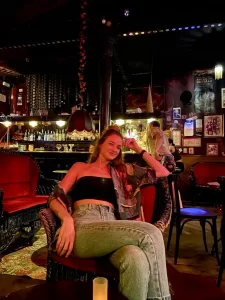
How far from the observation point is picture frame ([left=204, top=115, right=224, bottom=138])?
7.45 metres

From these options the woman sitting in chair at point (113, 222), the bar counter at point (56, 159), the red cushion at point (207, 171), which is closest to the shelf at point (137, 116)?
the bar counter at point (56, 159)

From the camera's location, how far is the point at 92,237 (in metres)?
1.60

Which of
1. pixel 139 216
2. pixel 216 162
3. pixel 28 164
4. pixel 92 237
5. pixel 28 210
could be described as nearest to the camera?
pixel 92 237

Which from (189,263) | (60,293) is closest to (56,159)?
(189,263)

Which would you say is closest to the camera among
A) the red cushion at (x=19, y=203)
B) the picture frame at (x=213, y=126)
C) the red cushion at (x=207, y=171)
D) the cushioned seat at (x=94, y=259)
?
the cushioned seat at (x=94, y=259)

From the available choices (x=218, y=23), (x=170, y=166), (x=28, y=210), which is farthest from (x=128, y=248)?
(x=218, y=23)

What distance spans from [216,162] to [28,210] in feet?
17.4

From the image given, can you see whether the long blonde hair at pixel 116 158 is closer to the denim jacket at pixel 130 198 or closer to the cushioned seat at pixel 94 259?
the denim jacket at pixel 130 198

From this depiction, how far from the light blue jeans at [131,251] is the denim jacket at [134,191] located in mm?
295

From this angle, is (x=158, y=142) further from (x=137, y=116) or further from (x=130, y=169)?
(x=130, y=169)

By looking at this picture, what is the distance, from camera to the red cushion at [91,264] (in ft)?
5.23

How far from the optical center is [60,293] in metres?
1.18

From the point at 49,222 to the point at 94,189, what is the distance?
1.31 feet

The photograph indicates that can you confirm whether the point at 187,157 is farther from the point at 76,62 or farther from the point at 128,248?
the point at 128,248
